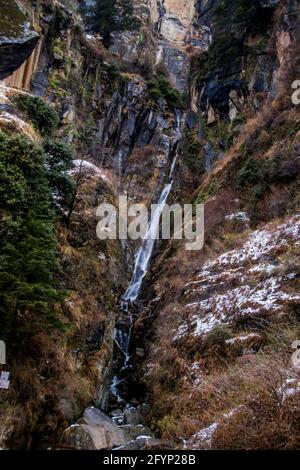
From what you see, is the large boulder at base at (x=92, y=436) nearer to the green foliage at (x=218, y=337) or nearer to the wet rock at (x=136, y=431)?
the wet rock at (x=136, y=431)

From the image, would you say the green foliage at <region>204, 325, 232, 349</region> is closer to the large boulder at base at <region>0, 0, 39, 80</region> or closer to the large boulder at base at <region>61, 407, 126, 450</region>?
the large boulder at base at <region>61, 407, 126, 450</region>

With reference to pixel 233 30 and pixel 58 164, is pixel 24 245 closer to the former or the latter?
pixel 58 164

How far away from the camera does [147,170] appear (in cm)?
3152

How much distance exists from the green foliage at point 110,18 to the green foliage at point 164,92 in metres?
5.45

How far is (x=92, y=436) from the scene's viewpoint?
328 inches

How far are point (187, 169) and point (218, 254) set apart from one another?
693 inches

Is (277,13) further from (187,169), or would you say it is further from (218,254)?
(218,254)

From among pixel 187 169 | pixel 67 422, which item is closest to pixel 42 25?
pixel 187 169

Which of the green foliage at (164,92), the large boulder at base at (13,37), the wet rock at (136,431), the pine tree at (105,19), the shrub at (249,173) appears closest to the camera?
the wet rock at (136,431)

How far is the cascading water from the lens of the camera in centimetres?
1595

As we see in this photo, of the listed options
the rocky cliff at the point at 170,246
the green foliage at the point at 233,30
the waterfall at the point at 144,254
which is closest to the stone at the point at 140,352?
the rocky cliff at the point at 170,246

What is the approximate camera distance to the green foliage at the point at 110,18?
3575cm

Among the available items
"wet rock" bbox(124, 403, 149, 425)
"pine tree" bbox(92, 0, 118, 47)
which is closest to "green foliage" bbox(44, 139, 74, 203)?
"wet rock" bbox(124, 403, 149, 425)

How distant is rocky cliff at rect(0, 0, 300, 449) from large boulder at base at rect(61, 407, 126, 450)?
47 mm
